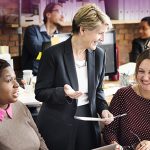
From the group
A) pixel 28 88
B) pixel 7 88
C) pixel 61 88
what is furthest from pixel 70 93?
pixel 28 88

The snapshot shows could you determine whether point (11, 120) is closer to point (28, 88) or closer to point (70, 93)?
point (70, 93)

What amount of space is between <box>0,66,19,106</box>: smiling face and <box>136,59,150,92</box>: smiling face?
0.73 metres

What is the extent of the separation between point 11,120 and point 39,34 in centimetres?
Result: 233

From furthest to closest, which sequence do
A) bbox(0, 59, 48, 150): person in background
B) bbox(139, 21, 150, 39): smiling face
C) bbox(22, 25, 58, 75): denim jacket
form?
bbox(139, 21, 150, 39): smiling face < bbox(22, 25, 58, 75): denim jacket < bbox(0, 59, 48, 150): person in background

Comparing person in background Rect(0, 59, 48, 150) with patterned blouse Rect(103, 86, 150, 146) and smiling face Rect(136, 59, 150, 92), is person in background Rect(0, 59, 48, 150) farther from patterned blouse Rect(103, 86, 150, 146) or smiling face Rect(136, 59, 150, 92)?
smiling face Rect(136, 59, 150, 92)

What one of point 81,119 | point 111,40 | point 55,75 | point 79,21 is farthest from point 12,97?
point 111,40

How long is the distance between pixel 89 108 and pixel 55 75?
29 cm

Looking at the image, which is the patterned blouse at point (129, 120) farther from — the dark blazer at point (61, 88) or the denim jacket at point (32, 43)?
the denim jacket at point (32, 43)

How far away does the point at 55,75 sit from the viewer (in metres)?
1.84

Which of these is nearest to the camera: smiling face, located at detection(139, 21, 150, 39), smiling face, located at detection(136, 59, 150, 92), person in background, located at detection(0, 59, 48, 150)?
person in background, located at detection(0, 59, 48, 150)

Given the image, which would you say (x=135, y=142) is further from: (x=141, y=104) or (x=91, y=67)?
(x=91, y=67)

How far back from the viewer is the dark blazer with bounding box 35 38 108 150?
181 cm

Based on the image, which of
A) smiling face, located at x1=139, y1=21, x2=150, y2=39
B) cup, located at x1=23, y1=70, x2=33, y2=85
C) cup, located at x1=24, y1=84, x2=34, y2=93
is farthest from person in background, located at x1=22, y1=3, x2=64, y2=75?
smiling face, located at x1=139, y1=21, x2=150, y2=39

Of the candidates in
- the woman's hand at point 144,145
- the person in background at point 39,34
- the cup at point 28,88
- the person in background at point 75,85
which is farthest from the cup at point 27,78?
the woman's hand at point 144,145
